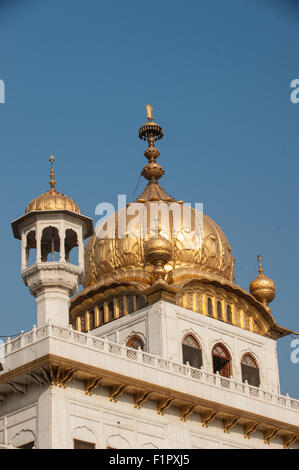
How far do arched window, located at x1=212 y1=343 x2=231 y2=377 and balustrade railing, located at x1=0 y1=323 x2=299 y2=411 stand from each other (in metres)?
4.09

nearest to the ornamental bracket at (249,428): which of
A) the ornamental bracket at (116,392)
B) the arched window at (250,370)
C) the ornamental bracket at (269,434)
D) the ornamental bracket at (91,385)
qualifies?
the ornamental bracket at (269,434)

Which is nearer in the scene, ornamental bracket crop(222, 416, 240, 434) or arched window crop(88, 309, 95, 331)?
ornamental bracket crop(222, 416, 240, 434)

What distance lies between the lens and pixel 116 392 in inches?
1553

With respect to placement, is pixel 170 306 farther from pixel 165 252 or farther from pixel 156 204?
pixel 156 204

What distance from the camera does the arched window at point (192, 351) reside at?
1906 inches

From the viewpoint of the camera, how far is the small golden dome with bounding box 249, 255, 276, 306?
173 ft

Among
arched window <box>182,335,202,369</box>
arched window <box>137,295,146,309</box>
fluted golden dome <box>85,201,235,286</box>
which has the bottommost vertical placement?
arched window <box>182,335,202,369</box>

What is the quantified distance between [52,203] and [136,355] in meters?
6.12

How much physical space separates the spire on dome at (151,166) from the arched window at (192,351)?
7.21 metres

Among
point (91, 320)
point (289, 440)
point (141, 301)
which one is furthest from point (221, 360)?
point (289, 440)

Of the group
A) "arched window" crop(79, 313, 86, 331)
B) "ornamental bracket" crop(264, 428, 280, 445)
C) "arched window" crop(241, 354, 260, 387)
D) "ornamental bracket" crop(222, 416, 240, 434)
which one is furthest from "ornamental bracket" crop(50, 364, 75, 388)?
"arched window" crop(241, 354, 260, 387)

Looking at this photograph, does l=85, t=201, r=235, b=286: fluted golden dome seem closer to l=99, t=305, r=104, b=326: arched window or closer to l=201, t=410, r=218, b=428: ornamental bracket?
l=99, t=305, r=104, b=326: arched window

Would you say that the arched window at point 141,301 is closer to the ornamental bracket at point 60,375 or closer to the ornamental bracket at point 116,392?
the ornamental bracket at point 116,392
